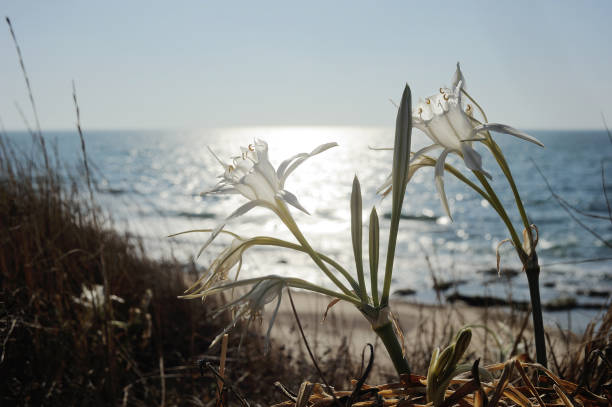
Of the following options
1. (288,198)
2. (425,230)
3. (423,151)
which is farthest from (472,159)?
(425,230)

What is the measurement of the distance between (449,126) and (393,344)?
296mm

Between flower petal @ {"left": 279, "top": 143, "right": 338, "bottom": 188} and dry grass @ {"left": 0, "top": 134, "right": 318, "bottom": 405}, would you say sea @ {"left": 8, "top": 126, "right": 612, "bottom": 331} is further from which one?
dry grass @ {"left": 0, "top": 134, "right": 318, "bottom": 405}

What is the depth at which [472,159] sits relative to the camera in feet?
1.93

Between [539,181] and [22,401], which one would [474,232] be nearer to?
[22,401]

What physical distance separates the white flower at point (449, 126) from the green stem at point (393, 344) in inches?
8.1

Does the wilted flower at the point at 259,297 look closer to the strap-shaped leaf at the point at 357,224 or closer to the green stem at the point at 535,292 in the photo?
the strap-shaped leaf at the point at 357,224

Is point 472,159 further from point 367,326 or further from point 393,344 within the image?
point 367,326

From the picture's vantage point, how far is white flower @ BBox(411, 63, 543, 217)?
629mm

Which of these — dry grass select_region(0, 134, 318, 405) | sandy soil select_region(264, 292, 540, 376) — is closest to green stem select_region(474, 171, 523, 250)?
dry grass select_region(0, 134, 318, 405)

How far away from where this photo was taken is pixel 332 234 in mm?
14078

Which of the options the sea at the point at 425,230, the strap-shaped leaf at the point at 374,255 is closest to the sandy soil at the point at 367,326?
the sea at the point at 425,230

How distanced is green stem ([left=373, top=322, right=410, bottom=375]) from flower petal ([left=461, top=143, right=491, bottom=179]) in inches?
8.6

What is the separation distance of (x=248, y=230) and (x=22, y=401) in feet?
41.7

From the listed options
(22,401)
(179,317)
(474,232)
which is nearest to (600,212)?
(474,232)
